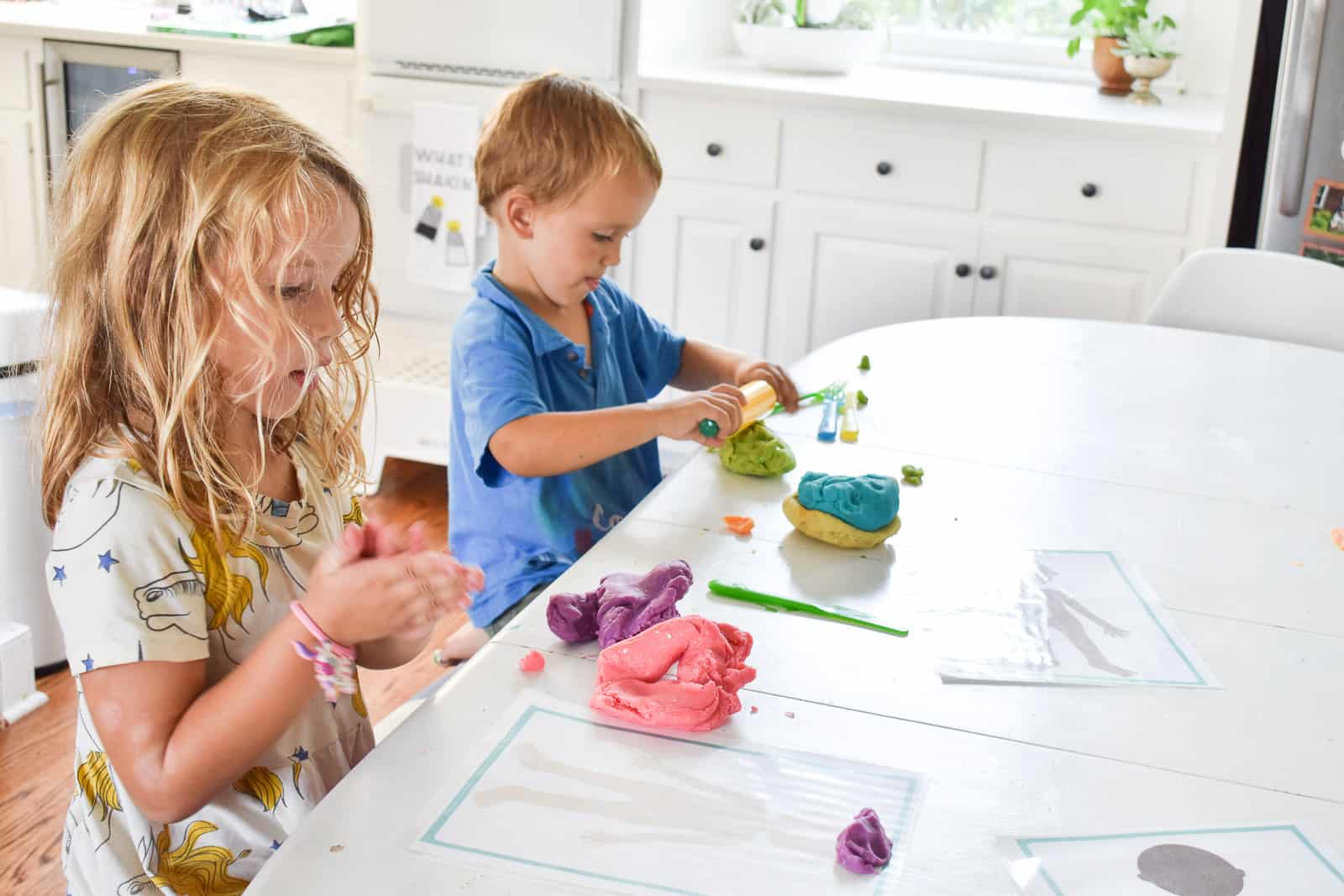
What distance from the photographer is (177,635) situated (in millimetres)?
891

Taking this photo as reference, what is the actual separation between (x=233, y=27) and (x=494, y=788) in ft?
8.59

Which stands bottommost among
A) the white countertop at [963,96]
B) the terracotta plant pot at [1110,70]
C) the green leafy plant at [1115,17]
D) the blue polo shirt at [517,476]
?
the blue polo shirt at [517,476]

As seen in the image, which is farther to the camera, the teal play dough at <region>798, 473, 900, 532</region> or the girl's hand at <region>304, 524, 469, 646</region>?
the teal play dough at <region>798, 473, 900, 532</region>

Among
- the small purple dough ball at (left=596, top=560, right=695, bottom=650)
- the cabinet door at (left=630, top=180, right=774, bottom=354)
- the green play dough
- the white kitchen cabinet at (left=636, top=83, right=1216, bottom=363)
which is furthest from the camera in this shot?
the cabinet door at (left=630, top=180, right=774, bottom=354)

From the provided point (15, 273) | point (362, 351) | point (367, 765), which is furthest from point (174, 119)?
point (15, 273)

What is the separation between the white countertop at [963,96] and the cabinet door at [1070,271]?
208mm

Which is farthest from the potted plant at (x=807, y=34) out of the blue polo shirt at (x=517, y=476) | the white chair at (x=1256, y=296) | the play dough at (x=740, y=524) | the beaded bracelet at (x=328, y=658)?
the beaded bracelet at (x=328, y=658)

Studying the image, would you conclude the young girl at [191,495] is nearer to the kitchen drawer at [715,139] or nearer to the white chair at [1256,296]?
the white chair at [1256,296]

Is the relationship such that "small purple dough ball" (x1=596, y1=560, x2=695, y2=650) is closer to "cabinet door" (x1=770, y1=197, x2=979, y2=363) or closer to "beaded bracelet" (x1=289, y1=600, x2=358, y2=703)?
"beaded bracelet" (x1=289, y1=600, x2=358, y2=703)

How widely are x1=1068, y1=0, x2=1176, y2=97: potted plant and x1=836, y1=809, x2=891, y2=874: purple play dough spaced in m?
2.61

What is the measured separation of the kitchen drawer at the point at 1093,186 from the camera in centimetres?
258

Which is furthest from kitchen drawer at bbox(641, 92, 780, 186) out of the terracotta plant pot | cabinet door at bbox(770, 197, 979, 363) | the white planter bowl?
the terracotta plant pot

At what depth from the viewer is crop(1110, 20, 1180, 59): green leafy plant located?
9.71 ft

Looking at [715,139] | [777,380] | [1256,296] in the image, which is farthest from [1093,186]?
[777,380]
